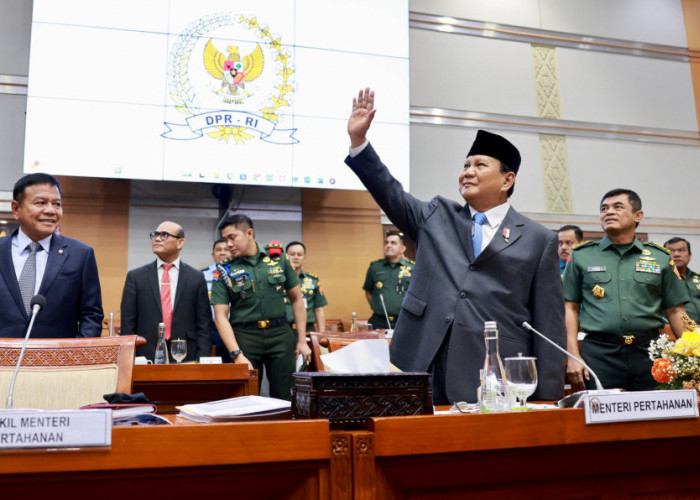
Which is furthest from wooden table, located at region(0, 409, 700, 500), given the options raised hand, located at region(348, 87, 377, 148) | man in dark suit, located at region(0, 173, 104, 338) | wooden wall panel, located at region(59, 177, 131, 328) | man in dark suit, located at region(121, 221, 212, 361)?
wooden wall panel, located at region(59, 177, 131, 328)

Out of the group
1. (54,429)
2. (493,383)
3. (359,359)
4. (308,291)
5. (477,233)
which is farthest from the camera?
(308,291)

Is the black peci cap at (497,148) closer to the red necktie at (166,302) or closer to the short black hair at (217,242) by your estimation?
the red necktie at (166,302)

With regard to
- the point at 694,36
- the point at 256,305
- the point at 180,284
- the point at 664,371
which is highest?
the point at 694,36

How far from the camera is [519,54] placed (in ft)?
23.2

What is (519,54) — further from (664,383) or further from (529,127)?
(664,383)

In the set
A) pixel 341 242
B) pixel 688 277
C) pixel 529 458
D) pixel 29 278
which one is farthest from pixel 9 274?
pixel 688 277

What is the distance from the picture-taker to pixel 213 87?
5438mm

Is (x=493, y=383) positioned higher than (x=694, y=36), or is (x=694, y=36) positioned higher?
(x=694, y=36)

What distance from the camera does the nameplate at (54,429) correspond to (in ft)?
2.68

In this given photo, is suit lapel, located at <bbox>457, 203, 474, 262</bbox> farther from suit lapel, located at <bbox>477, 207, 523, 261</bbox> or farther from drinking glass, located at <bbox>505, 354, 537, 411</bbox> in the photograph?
drinking glass, located at <bbox>505, 354, 537, 411</bbox>

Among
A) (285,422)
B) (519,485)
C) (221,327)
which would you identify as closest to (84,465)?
(285,422)

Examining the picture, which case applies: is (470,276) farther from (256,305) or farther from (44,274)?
(256,305)

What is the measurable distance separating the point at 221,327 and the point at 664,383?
2.60 m

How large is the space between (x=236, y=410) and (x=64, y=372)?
2.72ft
